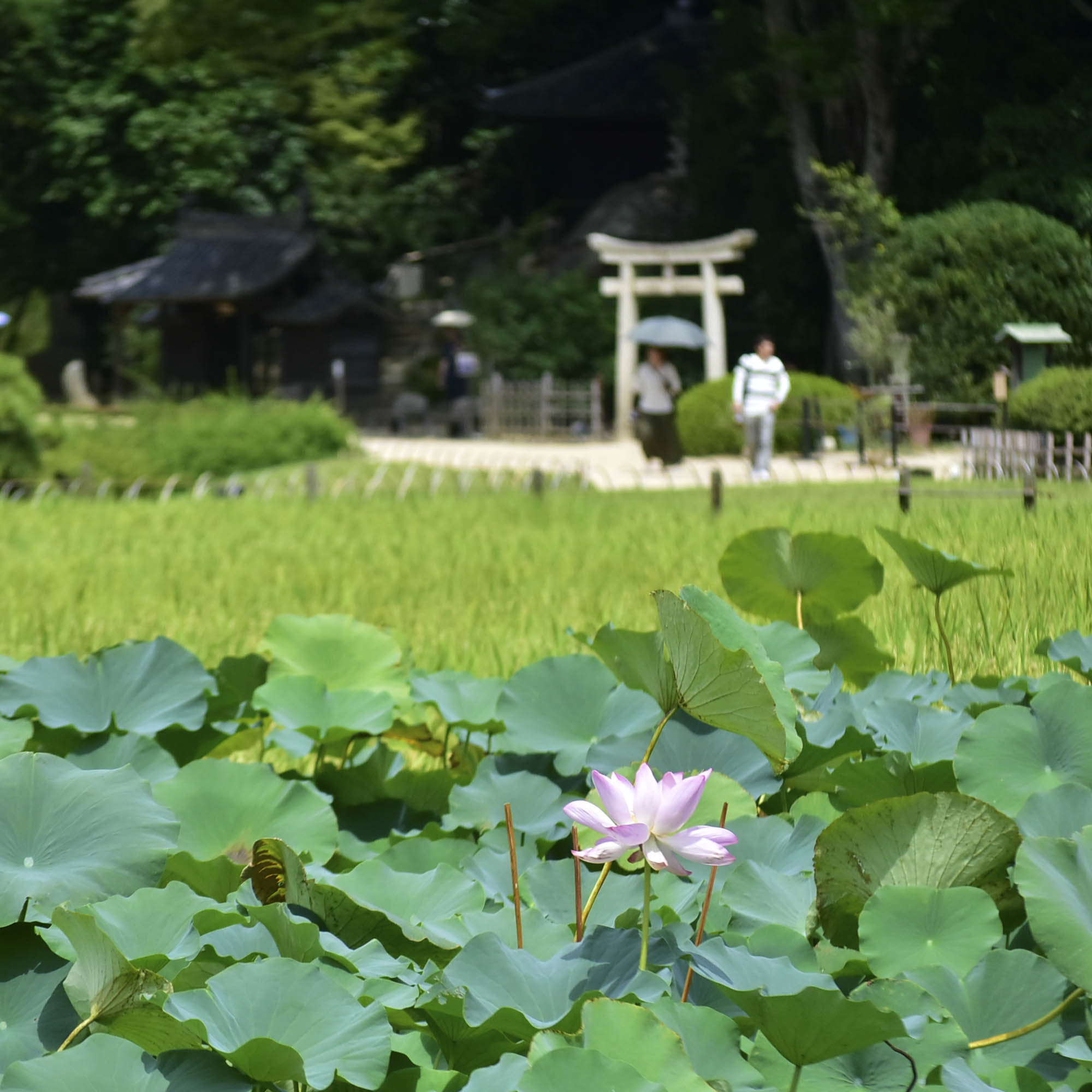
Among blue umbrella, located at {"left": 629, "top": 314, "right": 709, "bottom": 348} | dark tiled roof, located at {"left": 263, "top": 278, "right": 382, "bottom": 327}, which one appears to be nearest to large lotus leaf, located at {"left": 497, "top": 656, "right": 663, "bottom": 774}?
blue umbrella, located at {"left": 629, "top": 314, "right": 709, "bottom": 348}

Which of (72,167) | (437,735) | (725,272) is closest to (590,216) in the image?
(725,272)

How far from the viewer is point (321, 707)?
1.63 metres

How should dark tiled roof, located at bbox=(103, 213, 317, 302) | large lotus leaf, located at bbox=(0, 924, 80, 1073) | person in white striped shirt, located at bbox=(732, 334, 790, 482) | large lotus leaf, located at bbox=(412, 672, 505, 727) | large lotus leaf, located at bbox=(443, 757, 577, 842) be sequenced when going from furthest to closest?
dark tiled roof, located at bbox=(103, 213, 317, 302) < person in white striped shirt, located at bbox=(732, 334, 790, 482) < large lotus leaf, located at bbox=(412, 672, 505, 727) < large lotus leaf, located at bbox=(443, 757, 577, 842) < large lotus leaf, located at bbox=(0, 924, 80, 1073)

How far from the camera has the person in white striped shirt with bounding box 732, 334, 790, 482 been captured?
6.29m

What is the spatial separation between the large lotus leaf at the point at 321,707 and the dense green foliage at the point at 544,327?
18.0m

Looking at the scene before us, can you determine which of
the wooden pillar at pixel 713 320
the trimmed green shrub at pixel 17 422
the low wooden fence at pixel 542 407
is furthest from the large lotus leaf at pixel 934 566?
the low wooden fence at pixel 542 407

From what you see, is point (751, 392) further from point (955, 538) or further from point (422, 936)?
point (422, 936)

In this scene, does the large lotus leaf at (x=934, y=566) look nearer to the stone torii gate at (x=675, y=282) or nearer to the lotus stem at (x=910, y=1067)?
the lotus stem at (x=910, y=1067)

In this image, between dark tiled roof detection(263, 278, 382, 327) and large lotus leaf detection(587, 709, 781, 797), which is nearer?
large lotus leaf detection(587, 709, 781, 797)

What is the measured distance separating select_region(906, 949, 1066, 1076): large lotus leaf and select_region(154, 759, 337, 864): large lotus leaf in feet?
2.13

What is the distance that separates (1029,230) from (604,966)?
135 centimetres

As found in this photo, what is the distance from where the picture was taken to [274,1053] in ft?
2.48

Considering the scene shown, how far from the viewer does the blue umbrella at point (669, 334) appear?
1366 centimetres

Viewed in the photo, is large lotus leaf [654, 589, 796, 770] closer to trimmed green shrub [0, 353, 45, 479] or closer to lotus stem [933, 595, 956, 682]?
lotus stem [933, 595, 956, 682]
